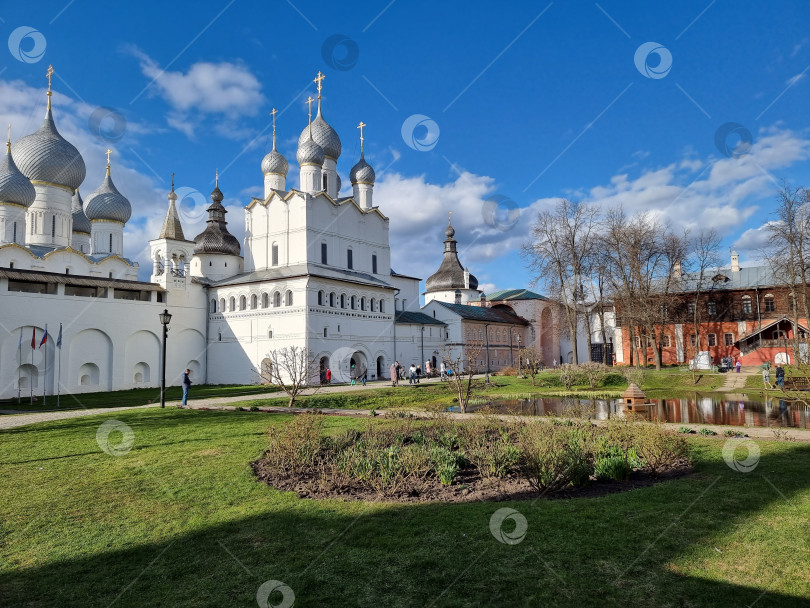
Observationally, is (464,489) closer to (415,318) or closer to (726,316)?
(415,318)

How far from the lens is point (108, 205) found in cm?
3800

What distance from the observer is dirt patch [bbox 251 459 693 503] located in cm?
682

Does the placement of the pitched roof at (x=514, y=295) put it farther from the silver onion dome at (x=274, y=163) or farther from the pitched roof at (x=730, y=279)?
the silver onion dome at (x=274, y=163)

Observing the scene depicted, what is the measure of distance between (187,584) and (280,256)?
3376cm

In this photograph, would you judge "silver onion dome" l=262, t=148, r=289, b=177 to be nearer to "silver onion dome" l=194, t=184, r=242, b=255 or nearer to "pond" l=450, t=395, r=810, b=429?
"silver onion dome" l=194, t=184, r=242, b=255

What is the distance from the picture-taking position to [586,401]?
2058 cm

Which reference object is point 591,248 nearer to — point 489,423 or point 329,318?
point 329,318

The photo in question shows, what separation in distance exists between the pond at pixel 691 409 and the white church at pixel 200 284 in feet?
53.6

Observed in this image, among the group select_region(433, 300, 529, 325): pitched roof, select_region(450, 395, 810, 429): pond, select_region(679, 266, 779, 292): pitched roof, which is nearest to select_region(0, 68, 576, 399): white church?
select_region(433, 300, 529, 325): pitched roof

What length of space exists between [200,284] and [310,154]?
38.9 ft

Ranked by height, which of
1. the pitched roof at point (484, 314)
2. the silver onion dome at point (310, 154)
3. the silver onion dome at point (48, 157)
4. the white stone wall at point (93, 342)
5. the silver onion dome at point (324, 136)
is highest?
the silver onion dome at point (324, 136)

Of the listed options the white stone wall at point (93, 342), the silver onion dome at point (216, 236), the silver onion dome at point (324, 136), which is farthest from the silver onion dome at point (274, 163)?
the white stone wall at point (93, 342)

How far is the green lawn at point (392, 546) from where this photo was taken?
4.33m

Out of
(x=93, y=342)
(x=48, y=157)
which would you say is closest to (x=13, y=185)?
(x=48, y=157)
